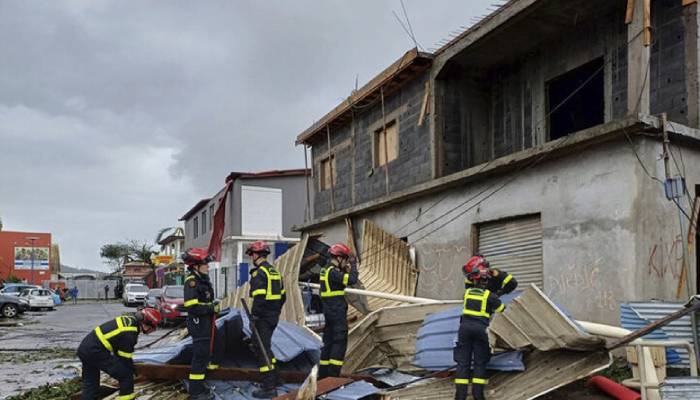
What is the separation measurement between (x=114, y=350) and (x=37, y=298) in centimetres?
2769

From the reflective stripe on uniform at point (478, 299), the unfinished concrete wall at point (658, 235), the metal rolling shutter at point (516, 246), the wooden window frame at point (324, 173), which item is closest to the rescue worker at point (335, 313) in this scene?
the reflective stripe on uniform at point (478, 299)

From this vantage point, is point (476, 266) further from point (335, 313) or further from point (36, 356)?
point (36, 356)

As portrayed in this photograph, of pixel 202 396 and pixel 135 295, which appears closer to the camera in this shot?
pixel 202 396

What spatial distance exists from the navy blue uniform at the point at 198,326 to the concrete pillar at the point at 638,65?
6452mm

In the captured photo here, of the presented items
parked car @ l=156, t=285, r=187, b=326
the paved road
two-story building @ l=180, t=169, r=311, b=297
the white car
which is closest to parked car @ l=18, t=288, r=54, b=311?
the white car

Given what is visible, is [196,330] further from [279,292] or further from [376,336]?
[376,336]

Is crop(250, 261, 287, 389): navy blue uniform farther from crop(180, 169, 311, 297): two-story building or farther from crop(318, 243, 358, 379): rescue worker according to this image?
crop(180, 169, 311, 297): two-story building

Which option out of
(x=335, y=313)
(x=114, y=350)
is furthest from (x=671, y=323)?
(x=114, y=350)

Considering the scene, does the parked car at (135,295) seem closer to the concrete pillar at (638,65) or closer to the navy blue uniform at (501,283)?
the navy blue uniform at (501,283)

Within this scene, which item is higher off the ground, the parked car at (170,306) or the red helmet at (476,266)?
the red helmet at (476,266)

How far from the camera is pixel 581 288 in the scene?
→ 8203 millimetres

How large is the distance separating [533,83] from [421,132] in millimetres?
2774

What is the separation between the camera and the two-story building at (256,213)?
3039cm

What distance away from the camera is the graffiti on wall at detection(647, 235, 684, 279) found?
749 centimetres
